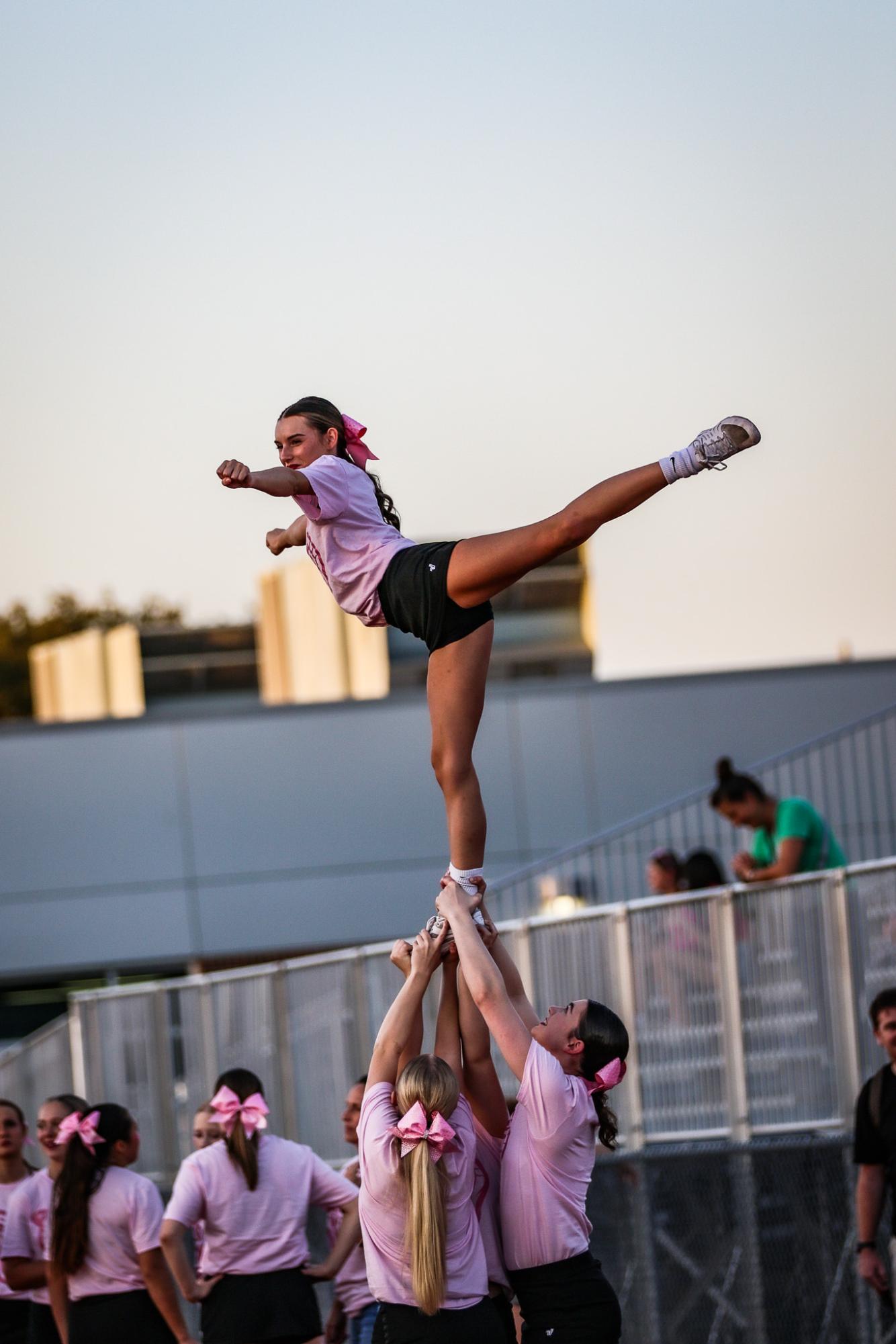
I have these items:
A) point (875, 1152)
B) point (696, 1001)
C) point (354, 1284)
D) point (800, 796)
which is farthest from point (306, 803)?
point (875, 1152)

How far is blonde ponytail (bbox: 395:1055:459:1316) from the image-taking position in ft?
14.9

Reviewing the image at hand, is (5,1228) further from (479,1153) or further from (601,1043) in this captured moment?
(601,1043)

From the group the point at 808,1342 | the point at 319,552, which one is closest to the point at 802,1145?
the point at 808,1342

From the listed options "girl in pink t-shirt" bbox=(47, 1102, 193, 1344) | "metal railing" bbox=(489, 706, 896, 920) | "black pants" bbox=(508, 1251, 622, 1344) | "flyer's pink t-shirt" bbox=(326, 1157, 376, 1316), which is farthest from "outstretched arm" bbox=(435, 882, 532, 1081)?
"metal railing" bbox=(489, 706, 896, 920)

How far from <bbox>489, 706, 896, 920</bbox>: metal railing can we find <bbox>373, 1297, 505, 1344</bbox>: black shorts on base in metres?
8.07

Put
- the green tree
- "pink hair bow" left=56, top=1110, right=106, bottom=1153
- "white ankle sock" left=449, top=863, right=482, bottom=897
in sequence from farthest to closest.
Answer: the green tree → "pink hair bow" left=56, top=1110, right=106, bottom=1153 → "white ankle sock" left=449, top=863, right=482, bottom=897

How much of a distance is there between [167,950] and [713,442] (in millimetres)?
15076

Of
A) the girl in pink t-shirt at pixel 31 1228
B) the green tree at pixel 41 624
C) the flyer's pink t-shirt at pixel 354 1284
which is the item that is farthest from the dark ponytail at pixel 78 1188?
the green tree at pixel 41 624

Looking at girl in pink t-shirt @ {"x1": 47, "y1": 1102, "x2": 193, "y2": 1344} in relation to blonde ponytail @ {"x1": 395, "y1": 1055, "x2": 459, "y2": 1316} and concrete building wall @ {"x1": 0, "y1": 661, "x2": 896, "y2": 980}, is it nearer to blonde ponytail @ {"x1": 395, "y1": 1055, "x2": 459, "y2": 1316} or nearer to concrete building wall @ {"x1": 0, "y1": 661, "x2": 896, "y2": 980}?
blonde ponytail @ {"x1": 395, "y1": 1055, "x2": 459, "y2": 1316}

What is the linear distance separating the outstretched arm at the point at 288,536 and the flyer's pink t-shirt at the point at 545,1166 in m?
1.60

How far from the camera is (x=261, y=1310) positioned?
6.88m

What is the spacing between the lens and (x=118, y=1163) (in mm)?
6879

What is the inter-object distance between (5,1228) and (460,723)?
383 cm

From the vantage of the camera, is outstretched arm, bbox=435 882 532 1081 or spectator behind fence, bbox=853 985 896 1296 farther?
spectator behind fence, bbox=853 985 896 1296
